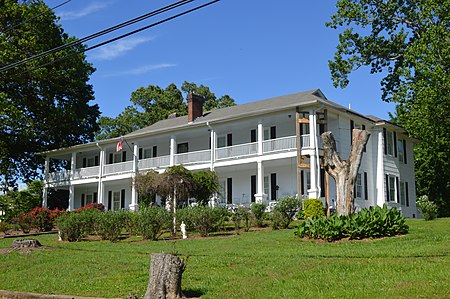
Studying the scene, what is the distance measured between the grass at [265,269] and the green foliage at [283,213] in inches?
164

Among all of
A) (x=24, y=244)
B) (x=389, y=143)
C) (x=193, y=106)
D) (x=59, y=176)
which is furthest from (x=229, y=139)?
(x=24, y=244)

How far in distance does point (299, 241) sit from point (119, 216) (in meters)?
7.76

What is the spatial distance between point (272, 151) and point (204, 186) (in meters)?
4.73

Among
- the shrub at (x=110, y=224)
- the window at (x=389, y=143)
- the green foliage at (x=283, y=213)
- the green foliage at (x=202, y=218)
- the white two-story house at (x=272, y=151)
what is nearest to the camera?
the shrub at (x=110, y=224)

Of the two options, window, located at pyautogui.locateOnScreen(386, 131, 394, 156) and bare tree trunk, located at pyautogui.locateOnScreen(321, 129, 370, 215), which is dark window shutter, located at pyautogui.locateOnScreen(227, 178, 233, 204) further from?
bare tree trunk, located at pyautogui.locateOnScreen(321, 129, 370, 215)

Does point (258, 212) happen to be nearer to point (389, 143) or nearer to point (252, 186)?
point (252, 186)

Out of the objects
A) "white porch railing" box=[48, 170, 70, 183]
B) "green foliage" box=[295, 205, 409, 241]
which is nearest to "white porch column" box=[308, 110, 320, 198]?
"green foliage" box=[295, 205, 409, 241]

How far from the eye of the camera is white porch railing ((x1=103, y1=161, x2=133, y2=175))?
3719cm

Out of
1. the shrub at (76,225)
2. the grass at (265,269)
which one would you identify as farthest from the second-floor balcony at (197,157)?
the grass at (265,269)

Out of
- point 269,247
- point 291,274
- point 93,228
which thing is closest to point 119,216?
point 93,228

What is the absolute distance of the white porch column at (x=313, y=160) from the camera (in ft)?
88.8

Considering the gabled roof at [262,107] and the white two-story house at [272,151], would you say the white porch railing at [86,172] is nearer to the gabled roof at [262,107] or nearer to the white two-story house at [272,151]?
the white two-story house at [272,151]

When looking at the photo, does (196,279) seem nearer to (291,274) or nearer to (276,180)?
(291,274)

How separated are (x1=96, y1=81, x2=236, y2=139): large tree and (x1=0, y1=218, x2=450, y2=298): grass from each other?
3862 centimetres
